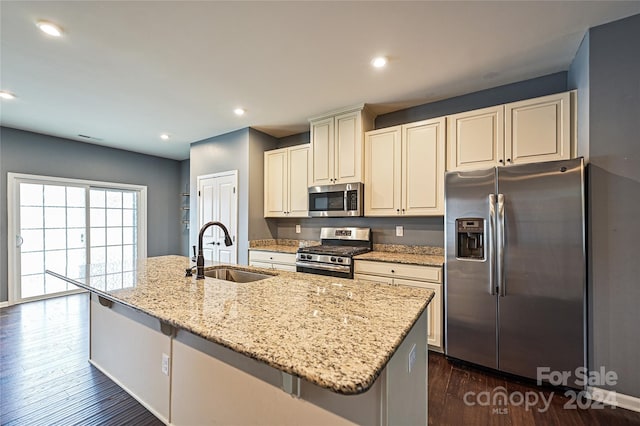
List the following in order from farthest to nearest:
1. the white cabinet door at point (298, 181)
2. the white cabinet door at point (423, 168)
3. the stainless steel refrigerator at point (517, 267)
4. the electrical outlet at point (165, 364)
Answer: the white cabinet door at point (298, 181) < the white cabinet door at point (423, 168) < the stainless steel refrigerator at point (517, 267) < the electrical outlet at point (165, 364)

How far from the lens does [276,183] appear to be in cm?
417

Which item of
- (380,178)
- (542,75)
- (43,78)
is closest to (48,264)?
(43,78)

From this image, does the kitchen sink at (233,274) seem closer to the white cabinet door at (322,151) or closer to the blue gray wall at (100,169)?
the white cabinet door at (322,151)

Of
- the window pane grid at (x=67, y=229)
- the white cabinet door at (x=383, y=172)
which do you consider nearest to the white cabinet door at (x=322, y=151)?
the white cabinet door at (x=383, y=172)

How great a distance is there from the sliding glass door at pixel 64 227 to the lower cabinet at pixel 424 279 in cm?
334

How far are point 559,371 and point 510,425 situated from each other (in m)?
0.67

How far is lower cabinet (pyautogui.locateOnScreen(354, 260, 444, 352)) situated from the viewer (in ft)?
8.61

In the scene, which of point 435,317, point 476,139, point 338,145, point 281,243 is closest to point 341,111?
point 338,145

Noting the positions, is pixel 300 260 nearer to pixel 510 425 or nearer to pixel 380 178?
pixel 380 178

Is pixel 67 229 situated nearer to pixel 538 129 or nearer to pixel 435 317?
pixel 435 317

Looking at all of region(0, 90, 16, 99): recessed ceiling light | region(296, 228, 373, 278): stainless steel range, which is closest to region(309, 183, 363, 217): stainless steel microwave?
region(296, 228, 373, 278): stainless steel range

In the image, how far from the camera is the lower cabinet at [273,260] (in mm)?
3586

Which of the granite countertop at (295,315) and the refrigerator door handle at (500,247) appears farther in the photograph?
the refrigerator door handle at (500,247)

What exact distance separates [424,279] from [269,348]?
2.16 meters
